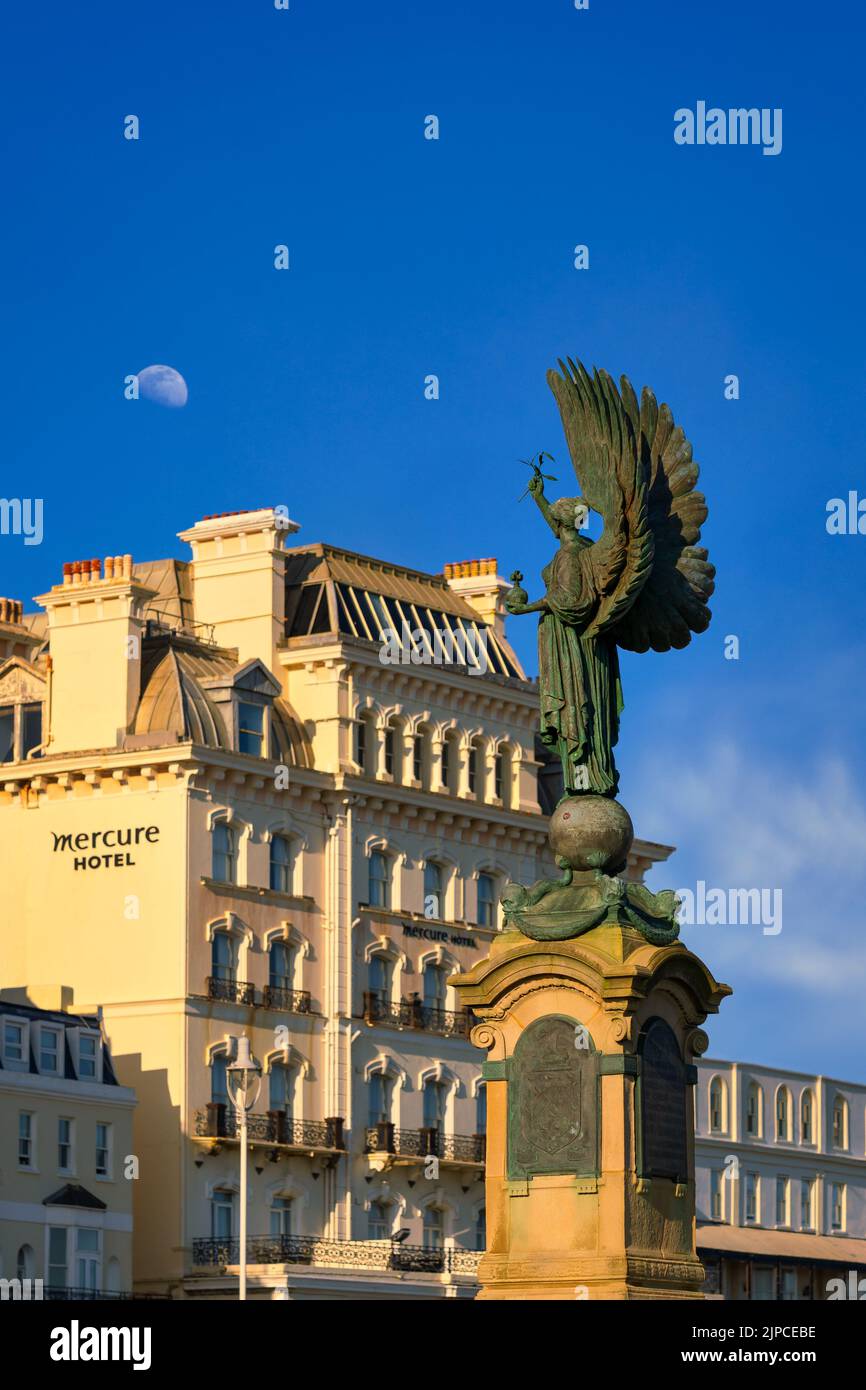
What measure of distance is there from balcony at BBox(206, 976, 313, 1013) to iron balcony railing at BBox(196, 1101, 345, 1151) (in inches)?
126

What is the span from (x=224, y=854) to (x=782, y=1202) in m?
32.4

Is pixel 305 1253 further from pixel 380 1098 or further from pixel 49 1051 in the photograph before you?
pixel 49 1051

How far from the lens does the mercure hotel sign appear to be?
94.0 meters

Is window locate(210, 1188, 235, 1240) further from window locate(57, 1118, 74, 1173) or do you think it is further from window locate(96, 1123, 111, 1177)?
window locate(57, 1118, 74, 1173)

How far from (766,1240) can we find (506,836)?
18.1 m

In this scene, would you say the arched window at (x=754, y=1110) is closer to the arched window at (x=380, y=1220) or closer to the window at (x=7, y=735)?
the arched window at (x=380, y=1220)

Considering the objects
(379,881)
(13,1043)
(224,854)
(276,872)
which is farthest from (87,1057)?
(379,881)

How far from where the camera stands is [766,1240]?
4375 inches

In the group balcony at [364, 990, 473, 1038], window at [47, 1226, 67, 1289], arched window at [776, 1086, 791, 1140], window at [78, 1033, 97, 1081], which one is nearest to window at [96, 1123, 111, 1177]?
window at [78, 1033, 97, 1081]
